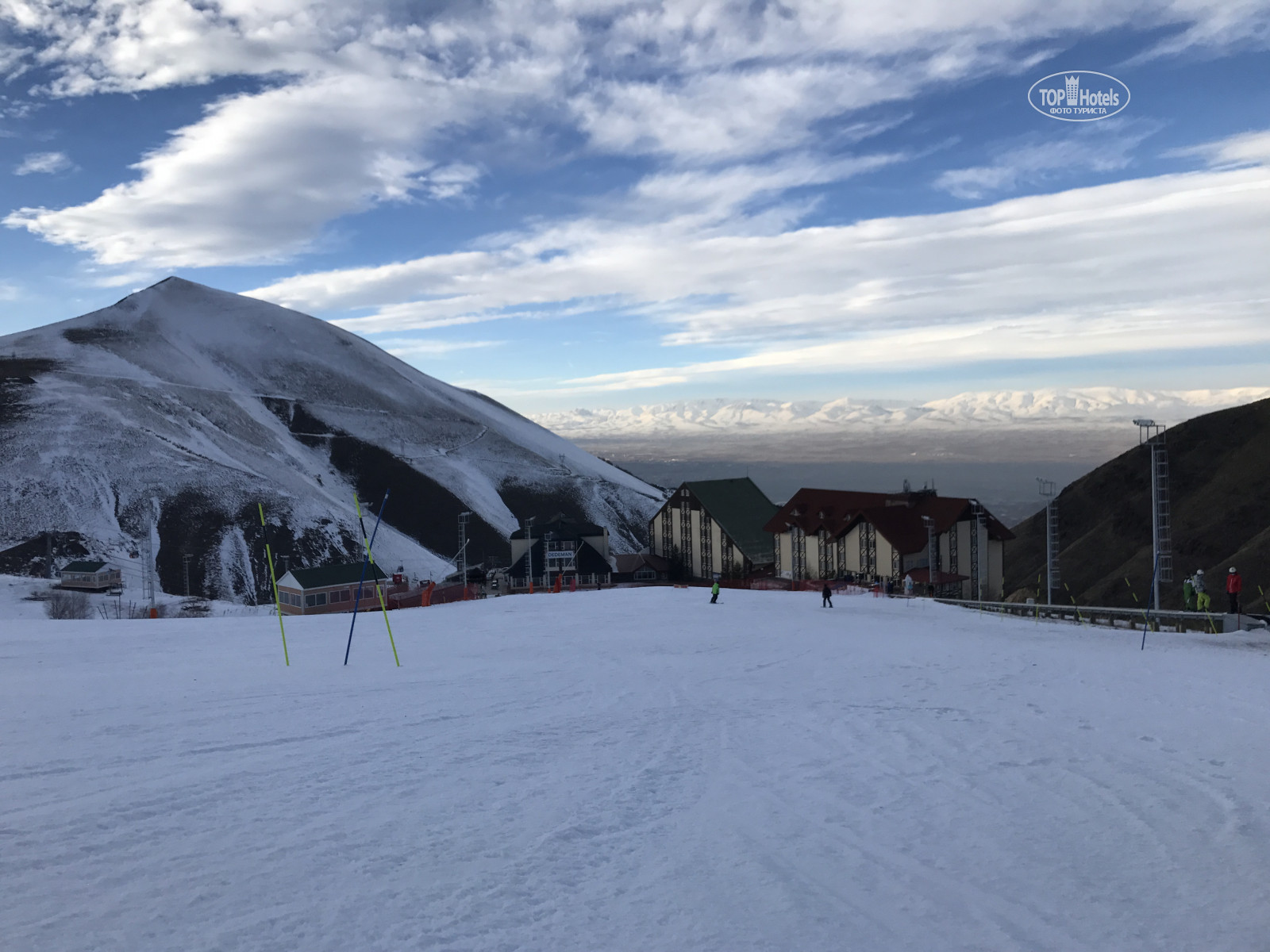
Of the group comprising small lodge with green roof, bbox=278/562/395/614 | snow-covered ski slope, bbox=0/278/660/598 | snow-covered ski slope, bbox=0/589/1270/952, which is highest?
snow-covered ski slope, bbox=0/278/660/598

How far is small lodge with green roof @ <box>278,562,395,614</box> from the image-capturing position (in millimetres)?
55125

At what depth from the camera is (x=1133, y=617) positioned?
93.7ft

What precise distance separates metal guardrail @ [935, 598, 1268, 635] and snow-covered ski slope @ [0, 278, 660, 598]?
7455cm

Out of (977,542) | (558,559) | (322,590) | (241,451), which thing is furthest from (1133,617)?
(241,451)

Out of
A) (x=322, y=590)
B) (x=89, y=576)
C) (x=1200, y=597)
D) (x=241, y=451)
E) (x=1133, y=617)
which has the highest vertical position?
(x=241, y=451)

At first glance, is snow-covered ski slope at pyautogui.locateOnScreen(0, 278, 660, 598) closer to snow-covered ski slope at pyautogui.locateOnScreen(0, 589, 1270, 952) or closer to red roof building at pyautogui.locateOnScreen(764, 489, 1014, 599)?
red roof building at pyautogui.locateOnScreen(764, 489, 1014, 599)

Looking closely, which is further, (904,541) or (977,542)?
(977,542)

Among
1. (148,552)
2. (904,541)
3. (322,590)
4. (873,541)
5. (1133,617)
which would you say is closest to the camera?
(1133,617)

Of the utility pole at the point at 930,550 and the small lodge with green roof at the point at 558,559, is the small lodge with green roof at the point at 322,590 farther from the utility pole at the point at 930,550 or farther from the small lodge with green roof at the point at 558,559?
the utility pole at the point at 930,550

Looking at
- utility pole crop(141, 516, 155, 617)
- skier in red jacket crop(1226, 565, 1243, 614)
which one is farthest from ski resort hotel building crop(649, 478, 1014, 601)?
utility pole crop(141, 516, 155, 617)

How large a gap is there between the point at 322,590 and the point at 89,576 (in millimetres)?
26740

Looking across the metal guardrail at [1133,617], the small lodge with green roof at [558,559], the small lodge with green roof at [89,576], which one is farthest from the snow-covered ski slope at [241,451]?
the metal guardrail at [1133,617]

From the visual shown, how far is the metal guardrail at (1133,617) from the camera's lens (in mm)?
24722

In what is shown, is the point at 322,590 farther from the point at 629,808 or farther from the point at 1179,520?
the point at 1179,520
